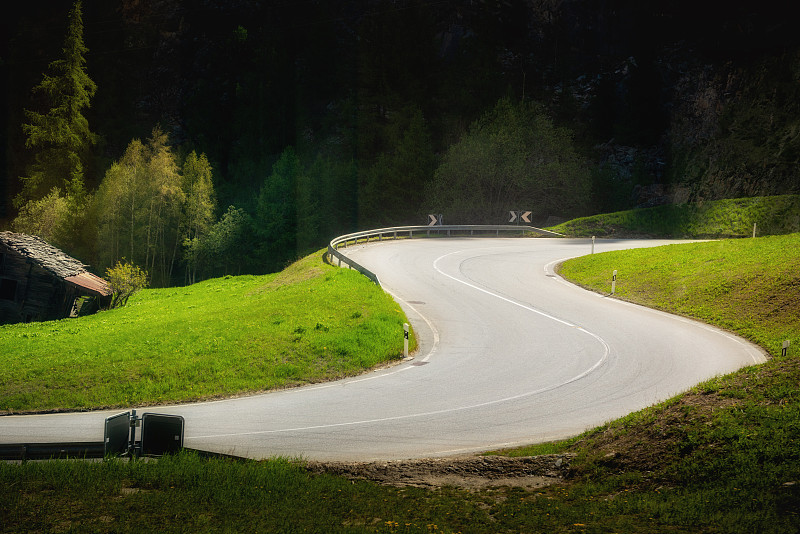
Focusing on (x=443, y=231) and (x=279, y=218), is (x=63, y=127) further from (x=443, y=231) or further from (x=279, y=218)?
(x=443, y=231)

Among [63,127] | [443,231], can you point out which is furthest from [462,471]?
[63,127]

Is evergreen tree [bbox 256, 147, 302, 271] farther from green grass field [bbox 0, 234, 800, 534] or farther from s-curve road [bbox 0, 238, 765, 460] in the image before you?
green grass field [bbox 0, 234, 800, 534]

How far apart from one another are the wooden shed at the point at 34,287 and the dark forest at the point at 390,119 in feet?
73.6

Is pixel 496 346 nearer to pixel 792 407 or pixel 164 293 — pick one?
pixel 792 407

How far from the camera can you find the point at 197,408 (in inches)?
662

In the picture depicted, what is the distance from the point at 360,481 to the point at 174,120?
310ft

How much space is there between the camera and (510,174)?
2488 inches

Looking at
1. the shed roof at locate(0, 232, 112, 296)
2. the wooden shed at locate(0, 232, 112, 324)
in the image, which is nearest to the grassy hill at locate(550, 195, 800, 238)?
the shed roof at locate(0, 232, 112, 296)

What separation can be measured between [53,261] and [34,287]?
2.07 m

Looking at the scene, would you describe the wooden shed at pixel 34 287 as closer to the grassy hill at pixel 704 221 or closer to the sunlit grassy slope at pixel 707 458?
the sunlit grassy slope at pixel 707 458

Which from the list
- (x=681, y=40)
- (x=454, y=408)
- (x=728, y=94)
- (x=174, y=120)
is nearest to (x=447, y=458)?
(x=454, y=408)

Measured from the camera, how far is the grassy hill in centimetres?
4212

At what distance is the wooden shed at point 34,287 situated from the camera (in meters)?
40.8

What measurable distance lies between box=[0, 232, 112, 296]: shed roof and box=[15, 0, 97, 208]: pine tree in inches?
1217
